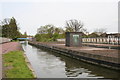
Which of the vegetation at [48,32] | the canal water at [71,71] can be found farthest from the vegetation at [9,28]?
the canal water at [71,71]

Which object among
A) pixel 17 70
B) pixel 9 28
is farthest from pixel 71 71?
pixel 9 28

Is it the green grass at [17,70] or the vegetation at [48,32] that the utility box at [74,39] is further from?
the vegetation at [48,32]

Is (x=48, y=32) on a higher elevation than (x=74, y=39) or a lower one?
higher

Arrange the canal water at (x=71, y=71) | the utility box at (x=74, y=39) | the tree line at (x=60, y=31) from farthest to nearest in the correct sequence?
the tree line at (x=60, y=31)
the utility box at (x=74, y=39)
the canal water at (x=71, y=71)

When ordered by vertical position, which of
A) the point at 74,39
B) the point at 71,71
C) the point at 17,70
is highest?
the point at 74,39

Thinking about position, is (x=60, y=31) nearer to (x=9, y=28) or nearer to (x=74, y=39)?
(x=9, y=28)

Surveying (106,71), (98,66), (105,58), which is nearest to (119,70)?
(106,71)

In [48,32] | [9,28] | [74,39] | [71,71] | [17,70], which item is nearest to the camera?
[17,70]

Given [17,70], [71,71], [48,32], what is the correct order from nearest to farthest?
[17,70]
[71,71]
[48,32]

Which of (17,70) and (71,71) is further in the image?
(71,71)

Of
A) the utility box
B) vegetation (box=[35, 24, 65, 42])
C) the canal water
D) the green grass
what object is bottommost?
the canal water

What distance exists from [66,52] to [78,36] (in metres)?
6.52

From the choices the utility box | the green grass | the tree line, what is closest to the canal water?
the green grass

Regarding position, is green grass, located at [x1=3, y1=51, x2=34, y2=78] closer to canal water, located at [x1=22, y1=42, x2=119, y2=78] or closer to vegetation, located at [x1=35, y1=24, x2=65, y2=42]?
canal water, located at [x1=22, y1=42, x2=119, y2=78]
